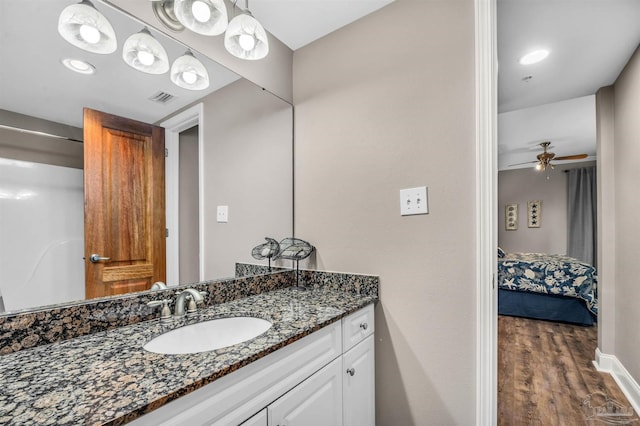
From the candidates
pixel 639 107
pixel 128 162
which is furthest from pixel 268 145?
pixel 639 107

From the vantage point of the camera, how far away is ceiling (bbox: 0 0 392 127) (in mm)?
790

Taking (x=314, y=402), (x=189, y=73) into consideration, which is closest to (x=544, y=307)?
(x=314, y=402)

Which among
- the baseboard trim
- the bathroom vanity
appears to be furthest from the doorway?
the baseboard trim

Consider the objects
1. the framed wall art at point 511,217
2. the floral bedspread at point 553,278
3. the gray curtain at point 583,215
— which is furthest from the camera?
the framed wall art at point 511,217

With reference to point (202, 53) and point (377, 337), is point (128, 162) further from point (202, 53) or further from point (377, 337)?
point (377, 337)

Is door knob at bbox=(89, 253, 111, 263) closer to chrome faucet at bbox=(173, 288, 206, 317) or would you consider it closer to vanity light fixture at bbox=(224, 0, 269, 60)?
chrome faucet at bbox=(173, 288, 206, 317)

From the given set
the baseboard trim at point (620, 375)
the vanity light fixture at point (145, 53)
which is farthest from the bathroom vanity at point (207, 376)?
the baseboard trim at point (620, 375)

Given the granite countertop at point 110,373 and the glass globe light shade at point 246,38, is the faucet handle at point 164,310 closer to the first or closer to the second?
the granite countertop at point 110,373

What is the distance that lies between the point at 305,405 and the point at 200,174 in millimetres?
1034

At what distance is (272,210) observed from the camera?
1645 mm

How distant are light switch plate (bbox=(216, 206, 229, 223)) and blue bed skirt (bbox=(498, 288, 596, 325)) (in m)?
3.93

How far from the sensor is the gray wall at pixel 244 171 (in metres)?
1.38

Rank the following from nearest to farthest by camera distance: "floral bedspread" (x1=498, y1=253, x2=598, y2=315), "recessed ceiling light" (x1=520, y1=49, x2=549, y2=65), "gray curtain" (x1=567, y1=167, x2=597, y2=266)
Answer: "recessed ceiling light" (x1=520, y1=49, x2=549, y2=65)
"floral bedspread" (x1=498, y1=253, x2=598, y2=315)
"gray curtain" (x1=567, y1=167, x2=597, y2=266)

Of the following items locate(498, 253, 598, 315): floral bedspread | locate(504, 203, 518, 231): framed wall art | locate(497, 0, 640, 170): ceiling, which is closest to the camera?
locate(497, 0, 640, 170): ceiling
